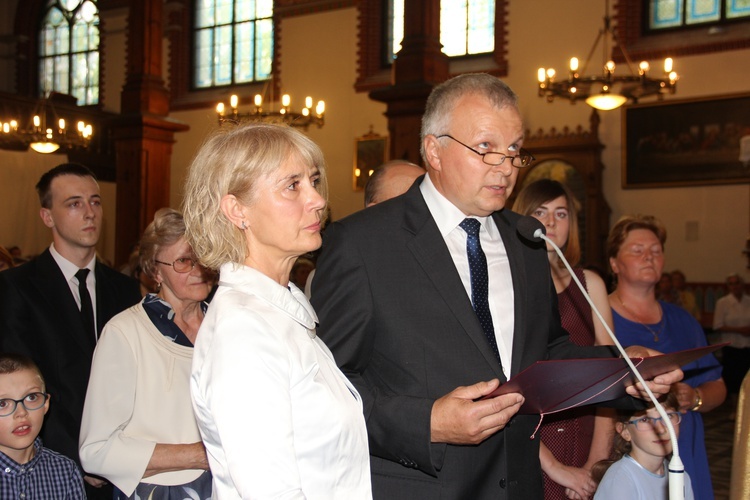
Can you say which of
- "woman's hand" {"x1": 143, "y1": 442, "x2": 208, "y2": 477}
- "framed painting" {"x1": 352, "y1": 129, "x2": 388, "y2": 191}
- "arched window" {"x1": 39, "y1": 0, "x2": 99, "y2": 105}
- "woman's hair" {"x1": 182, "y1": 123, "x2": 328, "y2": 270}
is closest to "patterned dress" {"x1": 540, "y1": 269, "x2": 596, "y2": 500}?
"woman's hand" {"x1": 143, "y1": 442, "x2": 208, "y2": 477}

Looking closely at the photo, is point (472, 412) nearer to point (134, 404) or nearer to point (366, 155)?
point (134, 404)

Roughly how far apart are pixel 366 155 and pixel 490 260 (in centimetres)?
1191

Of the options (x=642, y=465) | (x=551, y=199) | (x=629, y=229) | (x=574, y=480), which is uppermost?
(x=551, y=199)

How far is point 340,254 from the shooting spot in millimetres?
1952

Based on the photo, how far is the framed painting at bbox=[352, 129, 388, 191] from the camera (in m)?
13.8

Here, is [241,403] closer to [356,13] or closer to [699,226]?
[699,226]

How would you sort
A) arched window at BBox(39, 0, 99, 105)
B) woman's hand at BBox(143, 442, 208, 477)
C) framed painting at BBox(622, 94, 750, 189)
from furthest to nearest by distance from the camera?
arched window at BBox(39, 0, 99, 105)
framed painting at BBox(622, 94, 750, 189)
woman's hand at BBox(143, 442, 208, 477)

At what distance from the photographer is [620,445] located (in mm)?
2564

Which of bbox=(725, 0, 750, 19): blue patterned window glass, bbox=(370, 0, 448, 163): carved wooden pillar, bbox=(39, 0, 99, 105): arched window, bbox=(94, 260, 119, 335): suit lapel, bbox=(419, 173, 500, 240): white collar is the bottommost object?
bbox=(94, 260, 119, 335): suit lapel

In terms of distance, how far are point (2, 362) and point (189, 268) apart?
0.65 m

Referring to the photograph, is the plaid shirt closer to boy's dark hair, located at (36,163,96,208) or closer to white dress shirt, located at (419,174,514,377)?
boy's dark hair, located at (36,163,96,208)

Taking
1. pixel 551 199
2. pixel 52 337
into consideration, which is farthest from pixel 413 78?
pixel 52 337

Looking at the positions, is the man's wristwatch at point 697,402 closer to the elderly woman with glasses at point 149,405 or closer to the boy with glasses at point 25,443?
the elderly woman with glasses at point 149,405

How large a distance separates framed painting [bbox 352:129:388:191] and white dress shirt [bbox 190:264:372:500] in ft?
40.2
